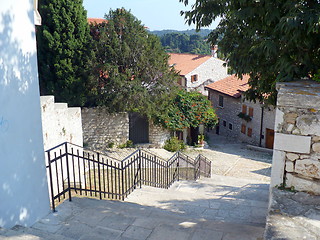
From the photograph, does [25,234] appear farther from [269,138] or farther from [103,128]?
[269,138]

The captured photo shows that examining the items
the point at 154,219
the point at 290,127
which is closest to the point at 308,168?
the point at 290,127

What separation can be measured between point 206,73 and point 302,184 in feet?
104

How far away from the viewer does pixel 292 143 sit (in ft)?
14.7

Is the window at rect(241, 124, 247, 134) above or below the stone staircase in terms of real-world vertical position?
below

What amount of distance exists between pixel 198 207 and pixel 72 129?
7.12 m

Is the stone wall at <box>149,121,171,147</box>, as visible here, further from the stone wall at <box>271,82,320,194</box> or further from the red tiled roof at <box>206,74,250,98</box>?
the stone wall at <box>271,82,320,194</box>

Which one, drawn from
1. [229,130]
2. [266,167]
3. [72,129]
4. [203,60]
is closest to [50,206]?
[72,129]

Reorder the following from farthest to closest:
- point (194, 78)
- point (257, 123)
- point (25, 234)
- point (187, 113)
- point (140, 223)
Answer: point (194, 78), point (257, 123), point (187, 113), point (140, 223), point (25, 234)

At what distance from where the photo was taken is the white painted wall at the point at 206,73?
34366 millimetres

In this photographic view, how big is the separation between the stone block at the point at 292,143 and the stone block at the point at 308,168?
7.0 inches

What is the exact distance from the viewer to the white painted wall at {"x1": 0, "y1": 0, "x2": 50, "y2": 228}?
4316mm

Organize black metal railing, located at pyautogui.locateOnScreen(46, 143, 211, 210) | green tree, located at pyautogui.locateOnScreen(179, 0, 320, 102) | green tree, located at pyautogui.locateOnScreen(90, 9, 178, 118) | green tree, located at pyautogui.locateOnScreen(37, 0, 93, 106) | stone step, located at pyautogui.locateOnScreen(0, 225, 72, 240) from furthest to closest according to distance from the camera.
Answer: green tree, located at pyautogui.locateOnScreen(90, 9, 178, 118) → green tree, located at pyautogui.locateOnScreen(37, 0, 93, 106) → black metal railing, located at pyautogui.locateOnScreen(46, 143, 211, 210) → green tree, located at pyautogui.locateOnScreen(179, 0, 320, 102) → stone step, located at pyautogui.locateOnScreen(0, 225, 72, 240)

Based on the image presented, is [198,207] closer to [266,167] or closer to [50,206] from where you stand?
[50,206]

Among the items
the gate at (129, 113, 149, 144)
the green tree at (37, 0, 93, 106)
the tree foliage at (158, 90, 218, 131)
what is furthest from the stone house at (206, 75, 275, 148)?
the green tree at (37, 0, 93, 106)
